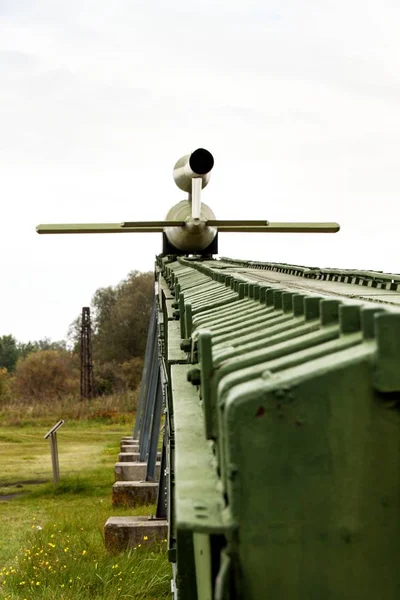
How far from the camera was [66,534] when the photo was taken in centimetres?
1371

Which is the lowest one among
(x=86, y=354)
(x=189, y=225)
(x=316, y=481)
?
(x=86, y=354)

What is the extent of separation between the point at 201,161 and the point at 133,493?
6.44 m

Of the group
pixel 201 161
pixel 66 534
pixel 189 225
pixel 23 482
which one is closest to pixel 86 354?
pixel 23 482

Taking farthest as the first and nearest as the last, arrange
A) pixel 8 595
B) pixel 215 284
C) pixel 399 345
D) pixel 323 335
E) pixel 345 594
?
pixel 8 595 → pixel 215 284 → pixel 323 335 → pixel 345 594 → pixel 399 345

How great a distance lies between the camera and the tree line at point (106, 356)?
56156 millimetres

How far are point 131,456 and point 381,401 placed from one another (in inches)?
683

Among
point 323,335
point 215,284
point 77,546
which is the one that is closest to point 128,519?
point 77,546

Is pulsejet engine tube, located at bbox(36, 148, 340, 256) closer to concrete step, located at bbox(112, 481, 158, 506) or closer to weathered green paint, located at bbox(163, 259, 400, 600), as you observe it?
concrete step, located at bbox(112, 481, 158, 506)

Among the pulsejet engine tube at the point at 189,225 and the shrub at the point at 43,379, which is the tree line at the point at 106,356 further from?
the pulsejet engine tube at the point at 189,225

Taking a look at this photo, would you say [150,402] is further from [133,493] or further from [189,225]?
[189,225]

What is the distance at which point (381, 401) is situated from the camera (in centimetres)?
274

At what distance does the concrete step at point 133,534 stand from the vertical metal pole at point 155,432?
2.55m

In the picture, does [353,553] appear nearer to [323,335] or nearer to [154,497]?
[323,335]

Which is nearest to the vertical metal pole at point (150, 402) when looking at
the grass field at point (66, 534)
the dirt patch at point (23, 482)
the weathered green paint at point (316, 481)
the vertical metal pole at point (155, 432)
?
the grass field at point (66, 534)
